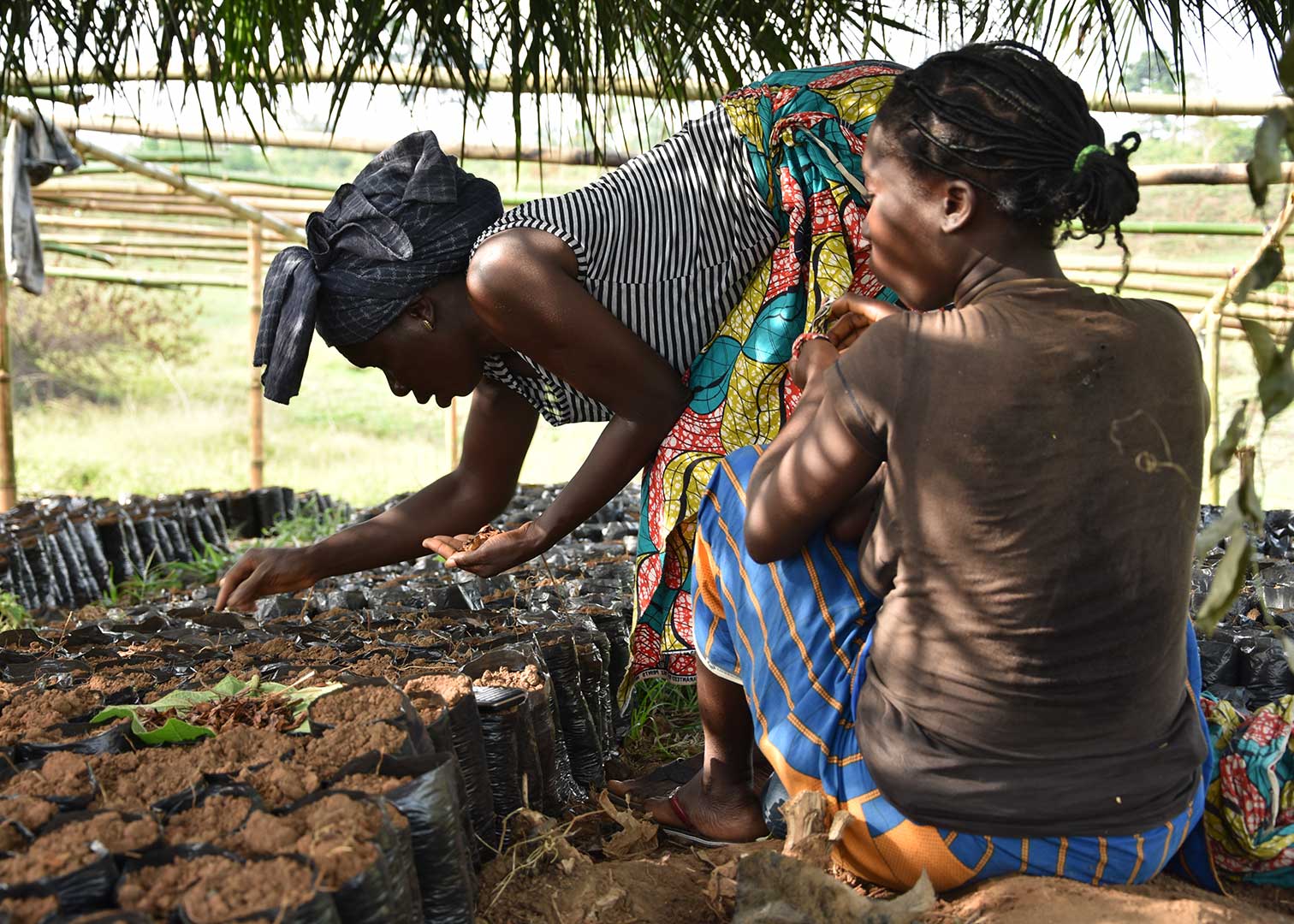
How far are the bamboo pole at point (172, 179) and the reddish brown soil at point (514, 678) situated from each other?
3802 mm

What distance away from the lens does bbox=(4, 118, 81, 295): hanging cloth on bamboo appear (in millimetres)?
5555

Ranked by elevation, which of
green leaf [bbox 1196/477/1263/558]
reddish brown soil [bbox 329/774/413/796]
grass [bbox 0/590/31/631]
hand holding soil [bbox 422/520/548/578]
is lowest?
grass [bbox 0/590/31/631]

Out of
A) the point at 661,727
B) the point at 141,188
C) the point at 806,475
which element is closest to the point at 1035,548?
the point at 806,475

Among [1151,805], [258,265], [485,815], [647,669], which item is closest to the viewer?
[1151,805]

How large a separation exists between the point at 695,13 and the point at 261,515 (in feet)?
13.6

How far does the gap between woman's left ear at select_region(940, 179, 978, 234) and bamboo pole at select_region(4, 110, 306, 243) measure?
429 cm

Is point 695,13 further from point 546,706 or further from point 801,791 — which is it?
point 801,791

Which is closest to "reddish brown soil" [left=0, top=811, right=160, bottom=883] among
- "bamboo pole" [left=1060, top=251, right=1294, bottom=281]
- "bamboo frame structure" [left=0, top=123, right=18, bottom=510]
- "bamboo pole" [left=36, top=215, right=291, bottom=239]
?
"bamboo frame structure" [left=0, top=123, right=18, bottom=510]

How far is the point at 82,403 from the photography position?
52.4 ft

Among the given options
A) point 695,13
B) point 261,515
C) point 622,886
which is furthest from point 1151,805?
point 261,515

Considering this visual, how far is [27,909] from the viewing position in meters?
1.09

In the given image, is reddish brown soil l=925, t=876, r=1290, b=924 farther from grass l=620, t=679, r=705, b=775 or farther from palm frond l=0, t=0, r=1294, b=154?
palm frond l=0, t=0, r=1294, b=154

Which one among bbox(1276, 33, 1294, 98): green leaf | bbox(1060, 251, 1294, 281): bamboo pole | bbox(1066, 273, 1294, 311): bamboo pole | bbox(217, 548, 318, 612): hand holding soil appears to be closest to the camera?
bbox(1276, 33, 1294, 98): green leaf

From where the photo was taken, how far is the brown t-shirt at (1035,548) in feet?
4.49
